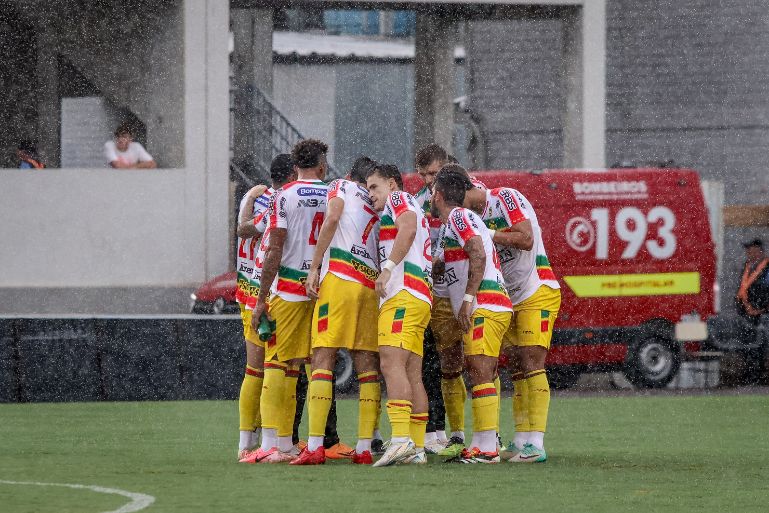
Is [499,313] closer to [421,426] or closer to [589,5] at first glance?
[421,426]

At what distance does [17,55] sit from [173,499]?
20.4 metres

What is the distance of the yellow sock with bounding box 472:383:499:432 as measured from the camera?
10477 mm

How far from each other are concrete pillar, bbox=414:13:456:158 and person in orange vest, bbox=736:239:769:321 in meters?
7.16

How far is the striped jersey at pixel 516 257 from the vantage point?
427 inches

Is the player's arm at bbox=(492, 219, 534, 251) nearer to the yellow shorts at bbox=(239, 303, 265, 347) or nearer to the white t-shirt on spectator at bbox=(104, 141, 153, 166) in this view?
the yellow shorts at bbox=(239, 303, 265, 347)

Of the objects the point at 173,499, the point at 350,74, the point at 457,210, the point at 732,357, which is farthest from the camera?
the point at 350,74

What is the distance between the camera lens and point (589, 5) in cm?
2372

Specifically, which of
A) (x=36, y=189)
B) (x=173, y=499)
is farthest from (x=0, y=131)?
(x=173, y=499)

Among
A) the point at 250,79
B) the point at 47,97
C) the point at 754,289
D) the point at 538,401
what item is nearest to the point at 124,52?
the point at 47,97

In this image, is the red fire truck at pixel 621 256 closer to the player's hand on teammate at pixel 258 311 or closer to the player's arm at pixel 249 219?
the player's arm at pixel 249 219

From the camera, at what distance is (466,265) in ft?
35.3

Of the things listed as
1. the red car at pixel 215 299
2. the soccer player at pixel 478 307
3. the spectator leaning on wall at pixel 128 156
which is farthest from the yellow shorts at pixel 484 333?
the spectator leaning on wall at pixel 128 156

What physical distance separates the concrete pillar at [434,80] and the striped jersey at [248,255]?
15.8 m

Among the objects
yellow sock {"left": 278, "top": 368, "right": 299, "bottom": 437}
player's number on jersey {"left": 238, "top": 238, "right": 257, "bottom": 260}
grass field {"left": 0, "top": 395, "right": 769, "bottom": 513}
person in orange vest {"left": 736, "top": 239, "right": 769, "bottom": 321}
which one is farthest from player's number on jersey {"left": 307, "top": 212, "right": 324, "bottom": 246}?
person in orange vest {"left": 736, "top": 239, "right": 769, "bottom": 321}
